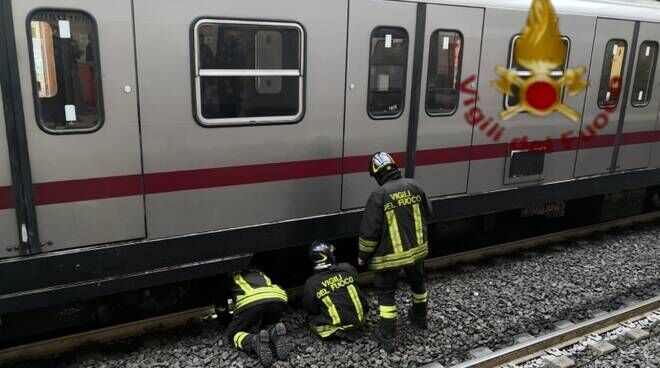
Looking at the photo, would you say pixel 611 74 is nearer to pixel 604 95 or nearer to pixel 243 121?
pixel 604 95

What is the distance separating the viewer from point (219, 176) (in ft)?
15.3

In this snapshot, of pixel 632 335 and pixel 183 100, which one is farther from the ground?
pixel 183 100

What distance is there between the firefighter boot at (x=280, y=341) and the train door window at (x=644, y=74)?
5.82 metres

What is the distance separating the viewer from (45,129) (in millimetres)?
3928

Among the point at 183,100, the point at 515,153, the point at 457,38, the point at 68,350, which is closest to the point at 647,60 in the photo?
the point at 515,153

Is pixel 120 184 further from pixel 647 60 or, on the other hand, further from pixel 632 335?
pixel 647 60

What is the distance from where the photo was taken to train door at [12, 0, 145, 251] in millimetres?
3844

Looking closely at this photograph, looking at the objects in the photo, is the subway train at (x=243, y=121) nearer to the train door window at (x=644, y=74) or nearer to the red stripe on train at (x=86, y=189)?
the red stripe on train at (x=86, y=189)

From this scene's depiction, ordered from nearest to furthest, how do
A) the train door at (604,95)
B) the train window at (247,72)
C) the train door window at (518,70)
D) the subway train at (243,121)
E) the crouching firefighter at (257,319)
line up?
the subway train at (243,121)
the train window at (247,72)
the crouching firefighter at (257,319)
the train door window at (518,70)
the train door at (604,95)

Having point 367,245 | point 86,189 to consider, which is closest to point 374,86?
point 367,245

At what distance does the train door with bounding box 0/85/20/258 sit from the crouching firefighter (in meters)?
1.72

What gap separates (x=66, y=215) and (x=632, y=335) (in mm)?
4925

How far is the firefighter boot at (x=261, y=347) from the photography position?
446cm

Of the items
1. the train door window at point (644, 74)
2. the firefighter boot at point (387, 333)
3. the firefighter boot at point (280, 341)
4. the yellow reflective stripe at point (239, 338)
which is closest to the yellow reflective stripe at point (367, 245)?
the firefighter boot at point (387, 333)
